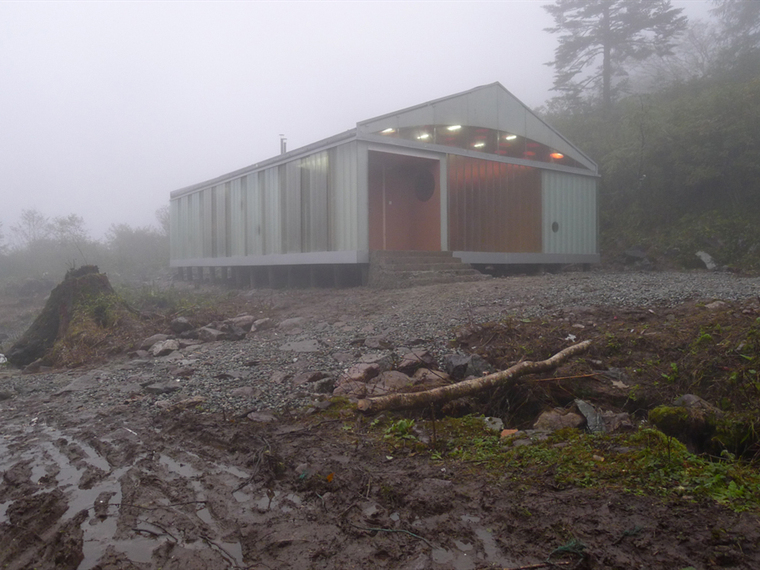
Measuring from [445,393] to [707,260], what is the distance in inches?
489

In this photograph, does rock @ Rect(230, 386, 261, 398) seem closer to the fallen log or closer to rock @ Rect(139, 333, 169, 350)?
the fallen log

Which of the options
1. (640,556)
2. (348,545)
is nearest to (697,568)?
(640,556)

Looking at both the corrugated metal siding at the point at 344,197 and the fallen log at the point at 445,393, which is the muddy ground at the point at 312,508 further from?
the corrugated metal siding at the point at 344,197

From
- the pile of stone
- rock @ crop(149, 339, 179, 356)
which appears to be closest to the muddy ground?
rock @ crop(149, 339, 179, 356)

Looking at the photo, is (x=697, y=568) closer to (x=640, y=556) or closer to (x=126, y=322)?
(x=640, y=556)

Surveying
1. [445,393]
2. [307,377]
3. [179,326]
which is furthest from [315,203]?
[445,393]

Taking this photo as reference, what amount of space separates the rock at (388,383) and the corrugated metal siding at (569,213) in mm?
10200

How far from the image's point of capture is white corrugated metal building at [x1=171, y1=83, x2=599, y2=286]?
11.2 metres

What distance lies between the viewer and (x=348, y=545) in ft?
7.55

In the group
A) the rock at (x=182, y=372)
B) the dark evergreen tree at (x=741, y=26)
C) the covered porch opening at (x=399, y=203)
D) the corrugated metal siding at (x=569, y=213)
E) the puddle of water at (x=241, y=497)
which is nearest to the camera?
the puddle of water at (x=241, y=497)

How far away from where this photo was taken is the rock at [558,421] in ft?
12.1

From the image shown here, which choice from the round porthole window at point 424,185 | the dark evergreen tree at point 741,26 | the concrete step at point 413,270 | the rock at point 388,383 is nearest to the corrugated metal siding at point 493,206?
the concrete step at point 413,270

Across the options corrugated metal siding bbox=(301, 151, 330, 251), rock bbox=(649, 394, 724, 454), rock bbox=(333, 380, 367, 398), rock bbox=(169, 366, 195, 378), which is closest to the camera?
rock bbox=(649, 394, 724, 454)

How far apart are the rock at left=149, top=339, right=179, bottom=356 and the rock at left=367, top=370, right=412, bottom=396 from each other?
11.3 feet
